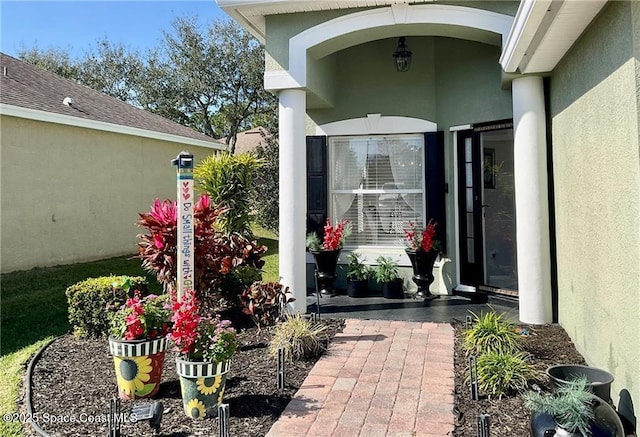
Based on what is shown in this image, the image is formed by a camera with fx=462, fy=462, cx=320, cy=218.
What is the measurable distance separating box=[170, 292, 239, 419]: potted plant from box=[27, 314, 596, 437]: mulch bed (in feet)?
0.47

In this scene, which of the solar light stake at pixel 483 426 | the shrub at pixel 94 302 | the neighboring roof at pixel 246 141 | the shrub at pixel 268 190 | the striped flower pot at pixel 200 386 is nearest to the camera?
the solar light stake at pixel 483 426

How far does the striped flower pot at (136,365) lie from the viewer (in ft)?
13.1

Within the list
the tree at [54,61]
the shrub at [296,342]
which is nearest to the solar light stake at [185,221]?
the shrub at [296,342]

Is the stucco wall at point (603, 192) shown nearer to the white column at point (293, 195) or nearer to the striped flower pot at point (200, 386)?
the striped flower pot at point (200, 386)

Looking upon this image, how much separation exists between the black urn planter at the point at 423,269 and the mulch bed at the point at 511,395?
1797 millimetres

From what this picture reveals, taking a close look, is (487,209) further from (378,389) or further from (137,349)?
(137,349)

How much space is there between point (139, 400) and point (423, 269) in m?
4.92

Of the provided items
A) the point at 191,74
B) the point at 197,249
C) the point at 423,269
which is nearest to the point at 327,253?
the point at 423,269

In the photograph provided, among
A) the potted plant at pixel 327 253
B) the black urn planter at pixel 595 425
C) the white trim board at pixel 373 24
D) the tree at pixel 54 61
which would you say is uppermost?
the tree at pixel 54 61

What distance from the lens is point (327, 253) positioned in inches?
309

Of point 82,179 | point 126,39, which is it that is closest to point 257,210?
point 82,179

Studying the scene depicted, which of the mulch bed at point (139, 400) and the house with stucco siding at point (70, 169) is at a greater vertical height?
the house with stucco siding at point (70, 169)

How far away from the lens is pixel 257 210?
15.4 metres

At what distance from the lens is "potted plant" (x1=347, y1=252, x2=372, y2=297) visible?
7.90 m
